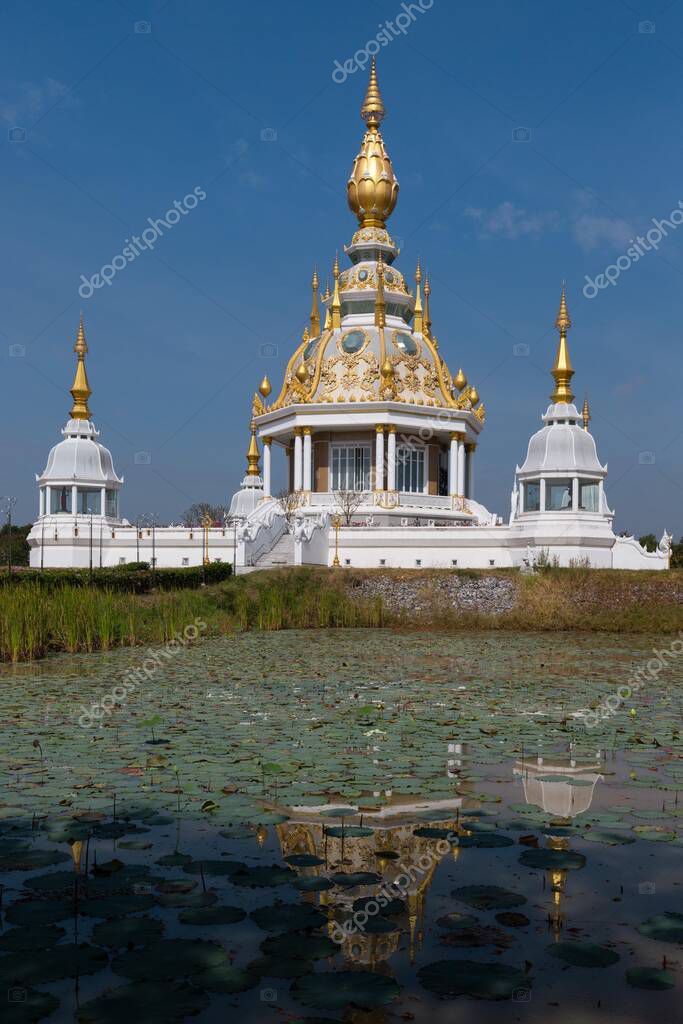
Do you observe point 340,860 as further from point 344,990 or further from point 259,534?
point 259,534

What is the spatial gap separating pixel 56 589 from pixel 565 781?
16371 millimetres

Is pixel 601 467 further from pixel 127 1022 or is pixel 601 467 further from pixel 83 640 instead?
pixel 127 1022

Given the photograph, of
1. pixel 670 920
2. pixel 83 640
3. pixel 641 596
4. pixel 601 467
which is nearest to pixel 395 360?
pixel 601 467

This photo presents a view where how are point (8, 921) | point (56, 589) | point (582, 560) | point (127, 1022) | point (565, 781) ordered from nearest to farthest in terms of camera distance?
point (127, 1022)
point (8, 921)
point (565, 781)
point (56, 589)
point (582, 560)

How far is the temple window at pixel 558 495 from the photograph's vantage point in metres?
33.2

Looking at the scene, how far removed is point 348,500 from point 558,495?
33.2 ft

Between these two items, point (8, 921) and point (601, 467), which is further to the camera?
point (601, 467)

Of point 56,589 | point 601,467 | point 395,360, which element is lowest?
point 56,589

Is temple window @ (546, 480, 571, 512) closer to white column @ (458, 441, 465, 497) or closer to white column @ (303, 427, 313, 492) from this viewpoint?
white column @ (458, 441, 465, 497)

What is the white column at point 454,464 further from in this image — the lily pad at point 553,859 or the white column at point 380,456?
the lily pad at point 553,859

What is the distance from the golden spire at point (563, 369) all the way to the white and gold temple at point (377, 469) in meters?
0.05

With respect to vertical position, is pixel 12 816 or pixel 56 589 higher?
pixel 56 589

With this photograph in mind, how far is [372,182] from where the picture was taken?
48719 mm

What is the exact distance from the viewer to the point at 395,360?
4375cm
